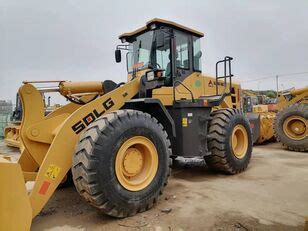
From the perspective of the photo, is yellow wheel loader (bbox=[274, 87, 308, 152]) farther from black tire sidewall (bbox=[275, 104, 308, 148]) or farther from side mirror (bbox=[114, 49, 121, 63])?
side mirror (bbox=[114, 49, 121, 63])

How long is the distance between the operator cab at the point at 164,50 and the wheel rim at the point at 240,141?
57.6 inches

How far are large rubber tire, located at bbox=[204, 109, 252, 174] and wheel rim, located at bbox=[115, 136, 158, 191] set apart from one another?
6.07ft

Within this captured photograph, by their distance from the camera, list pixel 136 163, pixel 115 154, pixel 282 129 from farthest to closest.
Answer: pixel 282 129, pixel 136 163, pixel 115 154

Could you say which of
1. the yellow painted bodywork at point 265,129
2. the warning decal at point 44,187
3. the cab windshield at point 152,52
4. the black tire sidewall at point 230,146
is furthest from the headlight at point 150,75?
the yellow painted bodywork at point 265,129

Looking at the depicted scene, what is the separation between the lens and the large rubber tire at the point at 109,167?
3.42m

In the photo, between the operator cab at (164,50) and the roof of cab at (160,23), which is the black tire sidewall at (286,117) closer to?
the operator cab at (164,50)

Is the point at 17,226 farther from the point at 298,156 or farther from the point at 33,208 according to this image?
Result: the point at 298,156

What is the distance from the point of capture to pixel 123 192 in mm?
3652

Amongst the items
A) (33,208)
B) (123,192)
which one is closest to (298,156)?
(123,192)

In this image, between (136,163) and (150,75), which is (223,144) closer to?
(150,75)

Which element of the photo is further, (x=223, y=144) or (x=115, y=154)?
(x=223, y=144)

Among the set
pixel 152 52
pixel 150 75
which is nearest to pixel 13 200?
pixel 150 75

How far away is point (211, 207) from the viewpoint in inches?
159

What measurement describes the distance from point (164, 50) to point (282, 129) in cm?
552
